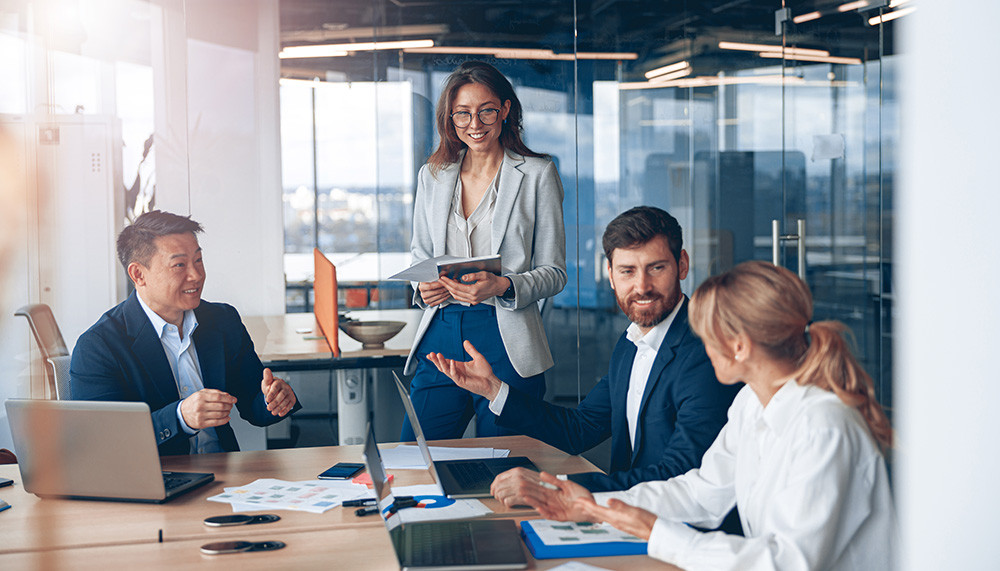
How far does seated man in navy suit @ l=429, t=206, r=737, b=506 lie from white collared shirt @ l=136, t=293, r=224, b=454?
0.80 metres

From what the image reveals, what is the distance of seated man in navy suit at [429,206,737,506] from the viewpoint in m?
1.85

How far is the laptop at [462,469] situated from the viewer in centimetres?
166

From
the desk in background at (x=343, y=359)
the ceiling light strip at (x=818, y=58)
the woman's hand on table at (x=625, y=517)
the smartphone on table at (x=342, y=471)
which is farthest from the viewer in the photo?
the ceiling light strip at (x=818, y=58)

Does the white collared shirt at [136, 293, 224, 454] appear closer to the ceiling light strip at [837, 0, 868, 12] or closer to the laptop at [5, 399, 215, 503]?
the laptop at [5, 399, 215, 503]

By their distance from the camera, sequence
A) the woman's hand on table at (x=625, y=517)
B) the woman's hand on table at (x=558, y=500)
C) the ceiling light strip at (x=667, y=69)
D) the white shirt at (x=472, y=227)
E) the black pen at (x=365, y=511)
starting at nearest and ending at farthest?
the woman's hand on table at (x=625, y=517) < the woman's hand on table at (x=558, y=500) < the black pen at (x=365, y=511) < the white shirt at (x=472, y=227) < the ceiling light strip at (x=667, y=69)

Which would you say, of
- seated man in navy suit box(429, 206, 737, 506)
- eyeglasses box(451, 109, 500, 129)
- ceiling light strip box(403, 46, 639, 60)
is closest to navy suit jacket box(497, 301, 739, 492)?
seated man in navy suit box(429, 206, 737, 506)

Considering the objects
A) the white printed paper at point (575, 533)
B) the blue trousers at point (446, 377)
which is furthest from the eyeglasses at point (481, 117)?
the white printed paper at point (575, 533)

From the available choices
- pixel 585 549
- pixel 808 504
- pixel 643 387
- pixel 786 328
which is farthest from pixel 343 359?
pixel 808 504

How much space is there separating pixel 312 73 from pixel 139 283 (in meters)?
2.55

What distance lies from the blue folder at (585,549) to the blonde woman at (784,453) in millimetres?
42

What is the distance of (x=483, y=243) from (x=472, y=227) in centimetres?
6

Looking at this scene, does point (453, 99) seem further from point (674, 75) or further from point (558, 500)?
point (674, 75)

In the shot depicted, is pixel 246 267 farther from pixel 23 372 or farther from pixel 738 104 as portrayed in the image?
pixel 738 104

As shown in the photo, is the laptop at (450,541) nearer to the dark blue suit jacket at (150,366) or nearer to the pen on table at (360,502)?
the pen on table at (360,502)
